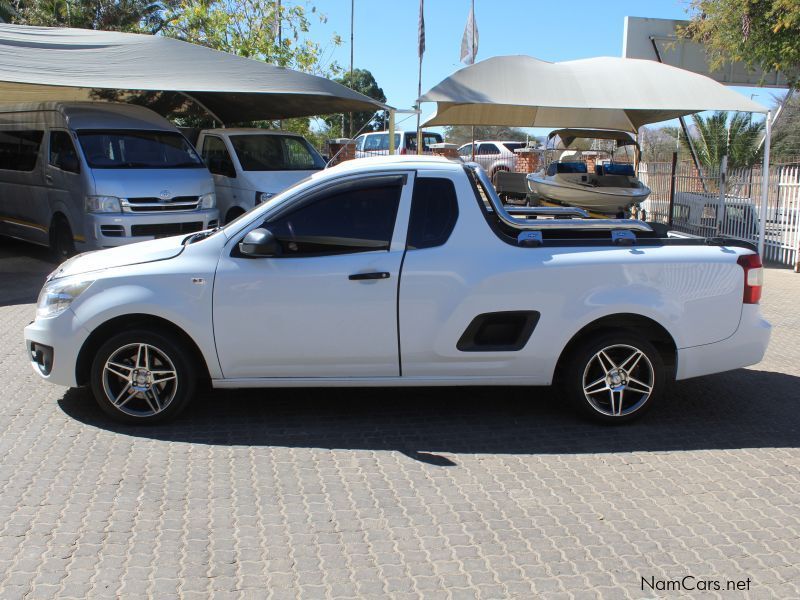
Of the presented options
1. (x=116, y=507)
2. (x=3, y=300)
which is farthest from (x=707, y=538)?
(x=3, y=300)

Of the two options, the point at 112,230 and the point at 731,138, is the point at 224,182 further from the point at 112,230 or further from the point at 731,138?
the point at 731,138

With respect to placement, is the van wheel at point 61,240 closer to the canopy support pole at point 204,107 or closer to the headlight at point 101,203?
the headlight at point 101,203

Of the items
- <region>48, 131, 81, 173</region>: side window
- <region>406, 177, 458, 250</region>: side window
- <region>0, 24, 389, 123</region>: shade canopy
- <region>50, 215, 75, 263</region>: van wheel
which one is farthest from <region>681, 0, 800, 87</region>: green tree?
<region>50, 215, 75, 263</region>: van wheel

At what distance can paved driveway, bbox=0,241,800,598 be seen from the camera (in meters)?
3.62

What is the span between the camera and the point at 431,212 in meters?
5.36

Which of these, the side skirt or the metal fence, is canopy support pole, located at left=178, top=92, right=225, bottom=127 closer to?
the metal fence

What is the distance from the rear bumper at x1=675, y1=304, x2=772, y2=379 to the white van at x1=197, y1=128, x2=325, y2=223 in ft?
29.1

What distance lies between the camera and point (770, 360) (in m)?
7.41

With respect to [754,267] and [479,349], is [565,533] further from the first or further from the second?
[754,267]

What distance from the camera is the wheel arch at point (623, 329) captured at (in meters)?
5.40

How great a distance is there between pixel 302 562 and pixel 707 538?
2019mm

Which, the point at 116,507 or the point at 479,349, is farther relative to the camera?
the point at 479,349

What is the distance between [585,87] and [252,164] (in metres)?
5.70

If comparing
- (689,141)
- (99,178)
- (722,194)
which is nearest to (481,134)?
(689,141)
